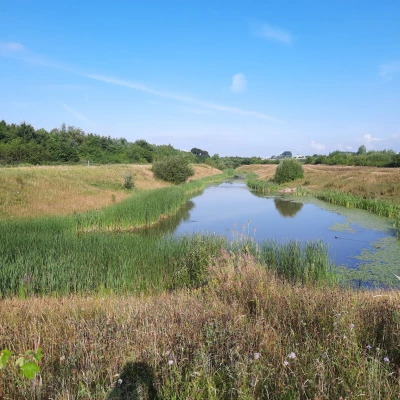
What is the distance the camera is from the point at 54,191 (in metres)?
21.5

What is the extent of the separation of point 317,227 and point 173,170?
24.8 meters

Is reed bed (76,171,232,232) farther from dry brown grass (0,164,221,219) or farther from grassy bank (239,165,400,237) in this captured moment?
grassy bank (239,165,400,237)

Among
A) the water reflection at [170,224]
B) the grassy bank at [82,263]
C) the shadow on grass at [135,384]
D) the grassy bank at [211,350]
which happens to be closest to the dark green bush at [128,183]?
the water reflection at [170,224]

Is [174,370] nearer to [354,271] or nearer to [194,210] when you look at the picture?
[354,271]

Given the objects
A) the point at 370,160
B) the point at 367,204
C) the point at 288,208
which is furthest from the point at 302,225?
the point at 370,160

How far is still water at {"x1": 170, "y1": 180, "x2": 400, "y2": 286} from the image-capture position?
34.1 feet

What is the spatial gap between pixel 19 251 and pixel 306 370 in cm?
699

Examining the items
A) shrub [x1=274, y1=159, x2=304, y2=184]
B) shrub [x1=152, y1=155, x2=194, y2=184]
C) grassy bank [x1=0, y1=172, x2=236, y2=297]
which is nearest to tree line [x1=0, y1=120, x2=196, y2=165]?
shrub [x1=152, y1=155, x2=194, y2=184]

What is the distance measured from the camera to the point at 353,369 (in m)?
2.60

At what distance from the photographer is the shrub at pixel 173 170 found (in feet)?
128

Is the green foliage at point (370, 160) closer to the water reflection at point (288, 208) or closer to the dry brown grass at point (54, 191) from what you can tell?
the water reflection at point (288, 208)

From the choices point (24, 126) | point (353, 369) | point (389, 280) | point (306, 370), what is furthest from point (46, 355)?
point (24, 126)

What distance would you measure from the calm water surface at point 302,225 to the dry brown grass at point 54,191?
21.5ft

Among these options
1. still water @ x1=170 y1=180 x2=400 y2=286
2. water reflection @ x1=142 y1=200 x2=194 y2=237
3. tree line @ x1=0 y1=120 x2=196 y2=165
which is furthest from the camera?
tree line @ x1=0 y1=120 x2=196 y2=165
